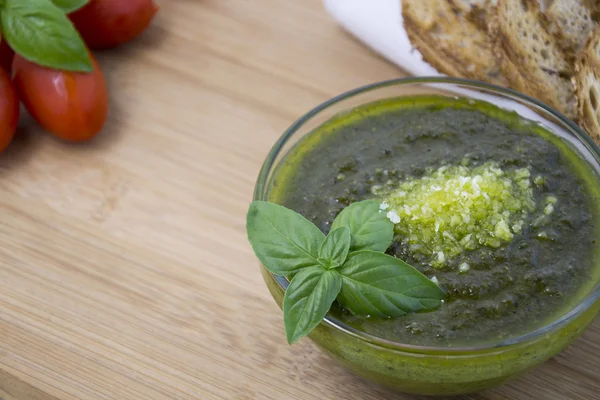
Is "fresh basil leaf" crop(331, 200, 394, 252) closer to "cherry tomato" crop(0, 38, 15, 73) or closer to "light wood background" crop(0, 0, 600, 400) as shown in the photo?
"light wood background" crop(0, 0, 600, 400)

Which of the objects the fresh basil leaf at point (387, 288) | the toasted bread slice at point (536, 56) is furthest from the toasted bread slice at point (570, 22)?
the fresh basil leaf at point (387, 288)

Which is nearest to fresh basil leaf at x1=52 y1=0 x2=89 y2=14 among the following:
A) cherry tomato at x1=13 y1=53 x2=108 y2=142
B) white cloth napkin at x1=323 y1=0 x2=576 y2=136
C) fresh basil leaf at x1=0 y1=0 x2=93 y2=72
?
fresh basil leaf at x1=0 y1=0 x2=93 y2=72

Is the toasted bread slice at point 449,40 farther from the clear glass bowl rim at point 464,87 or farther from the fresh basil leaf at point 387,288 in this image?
the fresh basil leaf at point 387,288

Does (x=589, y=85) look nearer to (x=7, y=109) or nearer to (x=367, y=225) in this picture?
(x=367, y=225)

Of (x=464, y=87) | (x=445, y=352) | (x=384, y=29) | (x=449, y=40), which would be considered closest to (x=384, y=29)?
(x=384, y=29)

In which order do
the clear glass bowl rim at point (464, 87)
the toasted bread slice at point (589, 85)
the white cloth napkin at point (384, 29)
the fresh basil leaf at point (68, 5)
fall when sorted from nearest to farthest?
1. the clear glass bowl rim at point (464, 87)
2. the toasted bread slice at point (589, 85)
3. the fresh basil leaf at point (68, 5)
4. the white cloth napkin at point (384, 29)

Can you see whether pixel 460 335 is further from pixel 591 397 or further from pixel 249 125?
pixel 249 125

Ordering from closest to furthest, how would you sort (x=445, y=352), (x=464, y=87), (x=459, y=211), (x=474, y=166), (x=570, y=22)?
(x=445, y=352)
(x=459, y=211)
(x=474, y=166)
(x=464, y=87)
(x=570, y=22)
